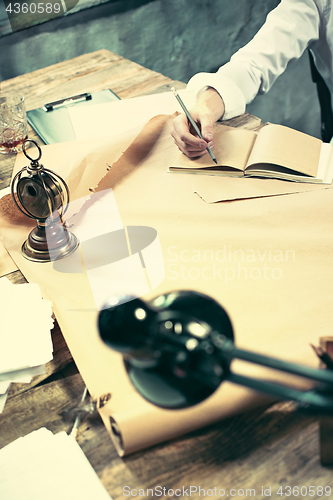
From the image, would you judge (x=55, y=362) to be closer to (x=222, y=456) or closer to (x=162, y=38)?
(x=222, y=456)

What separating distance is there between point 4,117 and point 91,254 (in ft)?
2.04

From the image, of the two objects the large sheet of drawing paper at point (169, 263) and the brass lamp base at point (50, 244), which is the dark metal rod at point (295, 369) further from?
the brass lamp base at point (50, 244)

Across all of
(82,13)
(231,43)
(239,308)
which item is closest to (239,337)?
(239,308)

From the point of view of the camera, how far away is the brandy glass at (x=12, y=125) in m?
1.03

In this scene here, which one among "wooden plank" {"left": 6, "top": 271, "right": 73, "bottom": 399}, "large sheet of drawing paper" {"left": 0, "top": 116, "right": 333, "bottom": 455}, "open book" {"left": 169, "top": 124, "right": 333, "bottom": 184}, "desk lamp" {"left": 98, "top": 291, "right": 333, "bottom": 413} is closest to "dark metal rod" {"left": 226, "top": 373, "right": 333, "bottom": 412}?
"desk lamp" {"left": 98, "top": 291, "right": 333, "bottom": 413}

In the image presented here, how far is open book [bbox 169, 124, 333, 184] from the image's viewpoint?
80 cm

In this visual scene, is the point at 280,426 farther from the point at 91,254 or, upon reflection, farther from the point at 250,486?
the point at 91,254

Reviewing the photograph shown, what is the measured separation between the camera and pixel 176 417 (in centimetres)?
39

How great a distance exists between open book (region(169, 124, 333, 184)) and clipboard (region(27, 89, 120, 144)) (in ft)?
1.24

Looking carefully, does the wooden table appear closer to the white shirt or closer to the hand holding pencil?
the hand holding pencil

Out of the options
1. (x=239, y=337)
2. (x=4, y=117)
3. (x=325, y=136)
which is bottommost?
(x=325, y=136)

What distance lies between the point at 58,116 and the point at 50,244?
2.12 feet

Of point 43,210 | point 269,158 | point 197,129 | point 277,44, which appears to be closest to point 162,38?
point 277,44

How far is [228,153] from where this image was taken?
2.80ft
